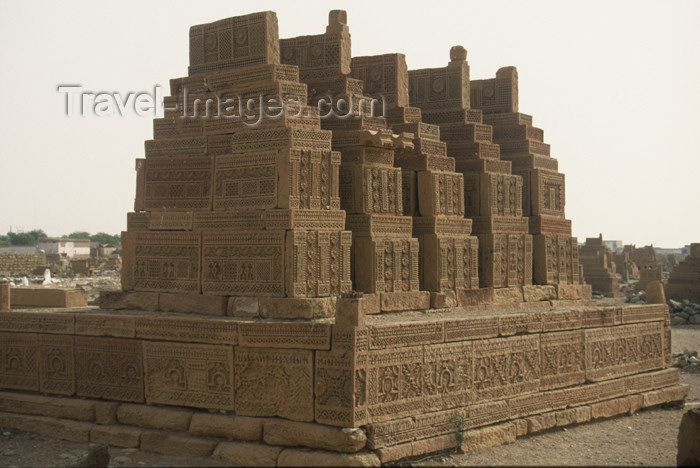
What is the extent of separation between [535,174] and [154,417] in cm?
714

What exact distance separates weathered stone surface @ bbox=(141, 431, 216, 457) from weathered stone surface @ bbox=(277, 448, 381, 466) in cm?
82

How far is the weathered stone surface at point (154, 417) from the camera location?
7480 mm

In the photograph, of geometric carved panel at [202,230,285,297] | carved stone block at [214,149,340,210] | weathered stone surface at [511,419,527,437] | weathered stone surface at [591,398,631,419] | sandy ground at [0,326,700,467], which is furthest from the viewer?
weathered stone surface at [591,398,631,419]

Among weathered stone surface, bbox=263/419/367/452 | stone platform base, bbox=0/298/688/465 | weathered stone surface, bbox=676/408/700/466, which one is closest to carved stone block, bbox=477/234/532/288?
stone platform base, bbox=0/298/688/465

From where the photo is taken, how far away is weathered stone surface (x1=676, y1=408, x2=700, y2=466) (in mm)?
7066

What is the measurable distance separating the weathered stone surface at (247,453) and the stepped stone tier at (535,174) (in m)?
6.23

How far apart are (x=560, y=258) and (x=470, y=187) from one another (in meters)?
2.15

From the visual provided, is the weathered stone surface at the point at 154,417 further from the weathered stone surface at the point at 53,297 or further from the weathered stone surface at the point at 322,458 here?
the weathered stone surface at the point at 53,297

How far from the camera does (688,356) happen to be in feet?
50.0

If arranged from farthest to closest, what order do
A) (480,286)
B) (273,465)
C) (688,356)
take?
(688,356) → (480,286) → (273,465)

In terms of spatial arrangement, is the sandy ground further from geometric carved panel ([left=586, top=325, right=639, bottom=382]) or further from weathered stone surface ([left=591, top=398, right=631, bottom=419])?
geometric carved panel ([left=586, top=325, right=639, bottom=382])

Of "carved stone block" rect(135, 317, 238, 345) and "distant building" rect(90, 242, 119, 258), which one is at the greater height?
"distant building" rect(90, 242, 119, 258)

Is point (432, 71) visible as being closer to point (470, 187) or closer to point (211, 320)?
point (470, 187)

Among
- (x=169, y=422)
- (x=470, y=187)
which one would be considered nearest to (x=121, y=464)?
(x=169, y=422)
